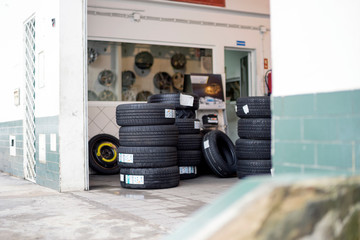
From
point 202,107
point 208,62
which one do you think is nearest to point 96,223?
point 202,107

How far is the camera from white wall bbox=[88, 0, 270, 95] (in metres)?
8.07

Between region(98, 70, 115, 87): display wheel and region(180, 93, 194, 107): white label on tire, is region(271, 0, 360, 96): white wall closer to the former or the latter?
region(180, 93, 194, 107): white label on tire

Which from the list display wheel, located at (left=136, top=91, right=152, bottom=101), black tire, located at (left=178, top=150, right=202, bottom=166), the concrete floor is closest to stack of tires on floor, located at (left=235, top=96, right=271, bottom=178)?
the concrete floor

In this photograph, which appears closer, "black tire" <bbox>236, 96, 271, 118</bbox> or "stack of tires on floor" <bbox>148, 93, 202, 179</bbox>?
"black tire" <bbox>236, 96, 271, 118</bbox>

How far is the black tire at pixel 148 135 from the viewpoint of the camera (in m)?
5.39

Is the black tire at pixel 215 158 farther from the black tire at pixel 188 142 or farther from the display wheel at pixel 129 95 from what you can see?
the display wheel at pixel 129 95

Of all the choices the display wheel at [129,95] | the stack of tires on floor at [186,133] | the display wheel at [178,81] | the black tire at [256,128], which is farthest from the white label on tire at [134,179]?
the display wheel at [178,81]

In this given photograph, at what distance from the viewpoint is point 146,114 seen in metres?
5.38

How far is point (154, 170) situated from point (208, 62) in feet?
13.9

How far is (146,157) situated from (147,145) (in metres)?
0.15

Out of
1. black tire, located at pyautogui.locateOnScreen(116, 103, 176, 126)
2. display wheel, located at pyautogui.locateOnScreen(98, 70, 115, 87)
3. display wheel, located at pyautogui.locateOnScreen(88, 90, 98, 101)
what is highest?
display wheel, located at pyautogui.locateOnScreen(98, 70, 115, 87)

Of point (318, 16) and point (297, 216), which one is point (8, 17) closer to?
point (318, 16)

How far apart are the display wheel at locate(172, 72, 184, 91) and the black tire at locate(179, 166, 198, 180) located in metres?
2.82

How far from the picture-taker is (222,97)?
8984mm
